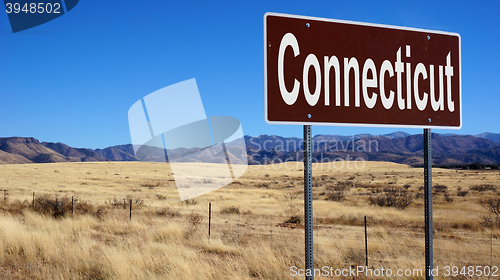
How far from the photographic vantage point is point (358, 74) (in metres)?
3.06

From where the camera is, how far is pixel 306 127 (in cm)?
288

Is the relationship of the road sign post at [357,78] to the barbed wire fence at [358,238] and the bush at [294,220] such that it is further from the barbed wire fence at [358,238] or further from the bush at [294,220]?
the bush at [294,220]

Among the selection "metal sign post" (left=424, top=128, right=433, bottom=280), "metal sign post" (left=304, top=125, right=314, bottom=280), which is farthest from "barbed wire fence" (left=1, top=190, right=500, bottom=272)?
"metal sign post" (left=304, top=125, right=314, bottom=280)

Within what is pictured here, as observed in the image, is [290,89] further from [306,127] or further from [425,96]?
[425,96]

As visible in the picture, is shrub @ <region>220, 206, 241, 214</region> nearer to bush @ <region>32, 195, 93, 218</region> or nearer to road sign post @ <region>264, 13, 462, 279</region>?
bush @ <region>32, 195, 93, 218</region>

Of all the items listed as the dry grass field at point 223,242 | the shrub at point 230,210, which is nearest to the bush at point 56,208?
the dry grass field at point 223,242

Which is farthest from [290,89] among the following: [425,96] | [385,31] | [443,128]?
[443,128]

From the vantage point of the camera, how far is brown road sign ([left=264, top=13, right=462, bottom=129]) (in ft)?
9.25

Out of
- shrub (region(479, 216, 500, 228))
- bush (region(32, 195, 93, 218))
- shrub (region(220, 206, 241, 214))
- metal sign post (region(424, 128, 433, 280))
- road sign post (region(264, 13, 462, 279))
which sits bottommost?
shrub (region(220, 206, 241, 214))

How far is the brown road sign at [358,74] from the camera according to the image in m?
2.82

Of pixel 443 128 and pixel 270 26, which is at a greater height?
pixel 270 26

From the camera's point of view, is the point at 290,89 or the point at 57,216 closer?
the point at 290,89

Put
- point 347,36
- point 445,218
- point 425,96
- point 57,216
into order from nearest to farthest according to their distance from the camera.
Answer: point 347,36 → point 425,96 → point 57,216 → point 445,218

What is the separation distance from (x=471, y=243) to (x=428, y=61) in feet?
34.3
